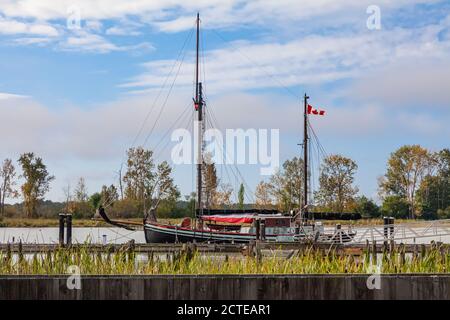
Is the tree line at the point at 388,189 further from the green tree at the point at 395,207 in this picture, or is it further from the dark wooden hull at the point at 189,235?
the dark wooden hull at the point at 189,235

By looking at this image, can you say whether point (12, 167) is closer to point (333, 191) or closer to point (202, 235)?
point (333, 191)

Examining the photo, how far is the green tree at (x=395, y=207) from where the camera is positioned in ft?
350

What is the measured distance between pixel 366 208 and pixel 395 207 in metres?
4.82

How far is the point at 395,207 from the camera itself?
10712 cm

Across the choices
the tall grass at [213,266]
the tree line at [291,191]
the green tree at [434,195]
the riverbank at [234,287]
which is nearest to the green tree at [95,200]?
the tree line at [291,191]

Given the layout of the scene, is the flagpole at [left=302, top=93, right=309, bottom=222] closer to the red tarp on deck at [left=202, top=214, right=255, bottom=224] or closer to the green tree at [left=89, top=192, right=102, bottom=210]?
the red tarp on deck at [left=202, top=214, right=255, bottom=224]

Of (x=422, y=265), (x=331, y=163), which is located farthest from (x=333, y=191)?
(x=422, y=265)

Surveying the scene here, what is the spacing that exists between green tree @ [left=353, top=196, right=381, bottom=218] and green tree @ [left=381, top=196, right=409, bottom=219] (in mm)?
1407

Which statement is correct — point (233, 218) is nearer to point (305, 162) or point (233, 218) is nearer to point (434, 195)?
point (305, 162)

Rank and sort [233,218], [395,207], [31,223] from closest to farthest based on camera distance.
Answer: [233,218], [31,223], [395,207]

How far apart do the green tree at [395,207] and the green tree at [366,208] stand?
141 centimetres

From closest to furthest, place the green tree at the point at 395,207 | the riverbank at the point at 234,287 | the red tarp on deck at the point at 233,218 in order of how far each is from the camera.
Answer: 1. the riverbank at the point at 234,287
2. the red tarp on deck at the point at 233,218
3. the green tree at the point at 395,207

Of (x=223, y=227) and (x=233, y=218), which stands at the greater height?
(x=233, y=218)

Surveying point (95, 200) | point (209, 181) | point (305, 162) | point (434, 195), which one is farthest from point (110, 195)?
point (434, 195)
